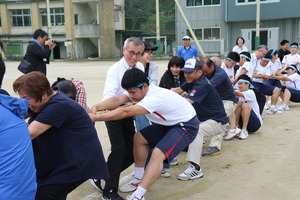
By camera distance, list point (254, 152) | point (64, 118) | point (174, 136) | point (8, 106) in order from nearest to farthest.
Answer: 1. point (8, 106)
2. point (64, 118)
3. point (174, 136)
4. point (254, 152)

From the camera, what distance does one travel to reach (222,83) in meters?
5.39

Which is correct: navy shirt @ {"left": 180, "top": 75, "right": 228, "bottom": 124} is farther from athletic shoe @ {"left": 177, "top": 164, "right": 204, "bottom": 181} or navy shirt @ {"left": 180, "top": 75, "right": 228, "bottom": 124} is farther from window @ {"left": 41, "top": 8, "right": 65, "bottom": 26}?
window @ {"left": 41, "top": 8, "right": 65, "bottom": 26}

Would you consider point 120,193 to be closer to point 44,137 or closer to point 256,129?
point 44,137

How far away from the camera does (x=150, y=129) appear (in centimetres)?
371

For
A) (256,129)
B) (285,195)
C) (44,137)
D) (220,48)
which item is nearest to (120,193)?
(44,137)

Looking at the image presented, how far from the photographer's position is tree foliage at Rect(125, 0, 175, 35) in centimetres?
4128

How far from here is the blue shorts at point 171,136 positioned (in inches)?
133

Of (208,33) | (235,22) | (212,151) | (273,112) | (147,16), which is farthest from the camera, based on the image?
(147,16)

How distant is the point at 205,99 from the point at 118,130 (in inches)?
59.3

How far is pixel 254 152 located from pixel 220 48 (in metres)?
26.4

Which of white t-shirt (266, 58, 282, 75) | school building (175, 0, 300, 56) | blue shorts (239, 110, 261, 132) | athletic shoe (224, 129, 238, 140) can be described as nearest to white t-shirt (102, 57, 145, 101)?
athletic shoe (224, 129, 238, 140)

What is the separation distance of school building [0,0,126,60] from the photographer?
2827 centimetres

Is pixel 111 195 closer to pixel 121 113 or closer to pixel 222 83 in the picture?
pixel 121 113

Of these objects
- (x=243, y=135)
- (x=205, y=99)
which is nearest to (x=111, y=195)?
(x=205, y=99)
